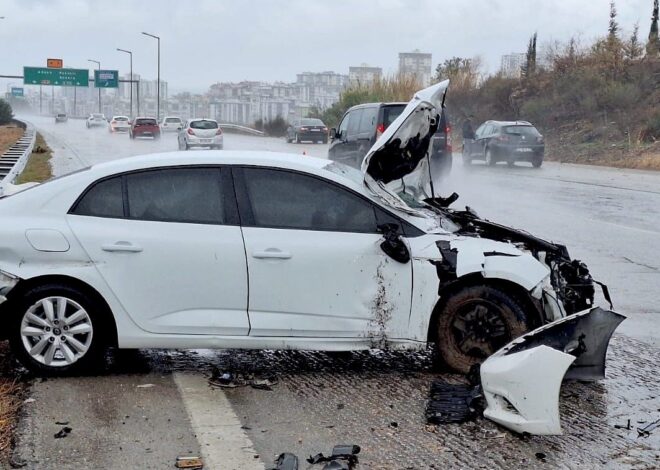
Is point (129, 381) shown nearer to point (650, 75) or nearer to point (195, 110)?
point (650, 75)

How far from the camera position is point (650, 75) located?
4284 cm

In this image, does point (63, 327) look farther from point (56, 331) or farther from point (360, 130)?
point (360, 130)

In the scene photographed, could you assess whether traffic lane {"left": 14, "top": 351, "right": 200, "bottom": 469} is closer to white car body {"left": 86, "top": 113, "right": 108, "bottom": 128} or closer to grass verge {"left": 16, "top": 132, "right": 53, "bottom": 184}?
grass verge {"left": 16, "top": 132, "right": 53, "bottom": 184}

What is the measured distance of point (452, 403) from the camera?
523 cm

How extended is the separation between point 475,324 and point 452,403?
0.72m

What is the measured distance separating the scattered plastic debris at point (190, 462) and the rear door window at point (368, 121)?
1502cm

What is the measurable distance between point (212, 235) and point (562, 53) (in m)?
48.9

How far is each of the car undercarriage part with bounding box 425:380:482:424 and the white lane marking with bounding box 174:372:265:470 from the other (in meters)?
1.07

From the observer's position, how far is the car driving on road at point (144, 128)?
54.3 metres

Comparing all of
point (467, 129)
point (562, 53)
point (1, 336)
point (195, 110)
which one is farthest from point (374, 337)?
point (195, 110)

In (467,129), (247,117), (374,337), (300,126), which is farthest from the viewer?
(247,117)

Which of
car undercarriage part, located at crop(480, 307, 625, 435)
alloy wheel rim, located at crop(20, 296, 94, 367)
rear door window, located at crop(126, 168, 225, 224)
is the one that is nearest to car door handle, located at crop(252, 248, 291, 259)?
rear door window, located at crop(126, 168, 225, 224)

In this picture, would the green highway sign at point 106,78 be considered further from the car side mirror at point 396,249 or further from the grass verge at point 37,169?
the car side mirror at point 396,249

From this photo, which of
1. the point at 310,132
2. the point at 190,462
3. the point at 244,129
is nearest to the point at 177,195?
the point at 190,462
